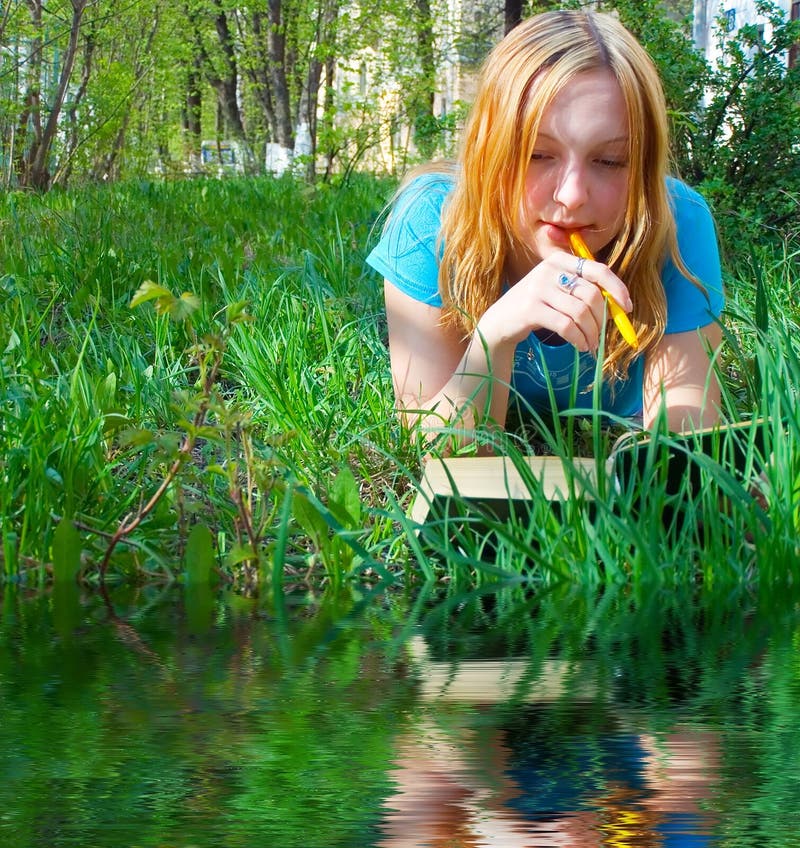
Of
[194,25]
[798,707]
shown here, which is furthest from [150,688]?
[194,25]

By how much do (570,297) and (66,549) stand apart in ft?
3.24

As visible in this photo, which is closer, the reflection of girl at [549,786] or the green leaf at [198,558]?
the reflection of girl at [549,786]

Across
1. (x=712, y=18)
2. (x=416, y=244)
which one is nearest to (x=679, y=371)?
(x=416, y=244)

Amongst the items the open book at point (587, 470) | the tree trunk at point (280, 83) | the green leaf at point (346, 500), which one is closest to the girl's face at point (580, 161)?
the open book at point (587, 470)

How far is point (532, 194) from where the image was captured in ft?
6.88

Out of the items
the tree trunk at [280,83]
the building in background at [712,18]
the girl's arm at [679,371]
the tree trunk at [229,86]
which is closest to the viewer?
the girl's arm at [679,371]

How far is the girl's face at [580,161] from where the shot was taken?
202 cm

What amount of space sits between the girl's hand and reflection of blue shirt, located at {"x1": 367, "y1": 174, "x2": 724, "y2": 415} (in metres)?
0.28

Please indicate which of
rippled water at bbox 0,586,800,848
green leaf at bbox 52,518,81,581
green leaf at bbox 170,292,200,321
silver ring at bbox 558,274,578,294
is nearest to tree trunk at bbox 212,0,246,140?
silver ring at bbox 558,274,578,294

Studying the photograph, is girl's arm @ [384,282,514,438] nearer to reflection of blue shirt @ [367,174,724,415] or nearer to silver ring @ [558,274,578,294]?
reflection of blue shirt @ [367,174,724,415]

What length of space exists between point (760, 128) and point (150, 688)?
415cm

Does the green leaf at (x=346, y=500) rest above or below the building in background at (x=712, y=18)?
below

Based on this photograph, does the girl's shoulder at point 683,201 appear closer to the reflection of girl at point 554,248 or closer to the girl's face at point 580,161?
the reflection of girl at point 554,248

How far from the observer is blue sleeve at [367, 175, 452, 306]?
2.41m
